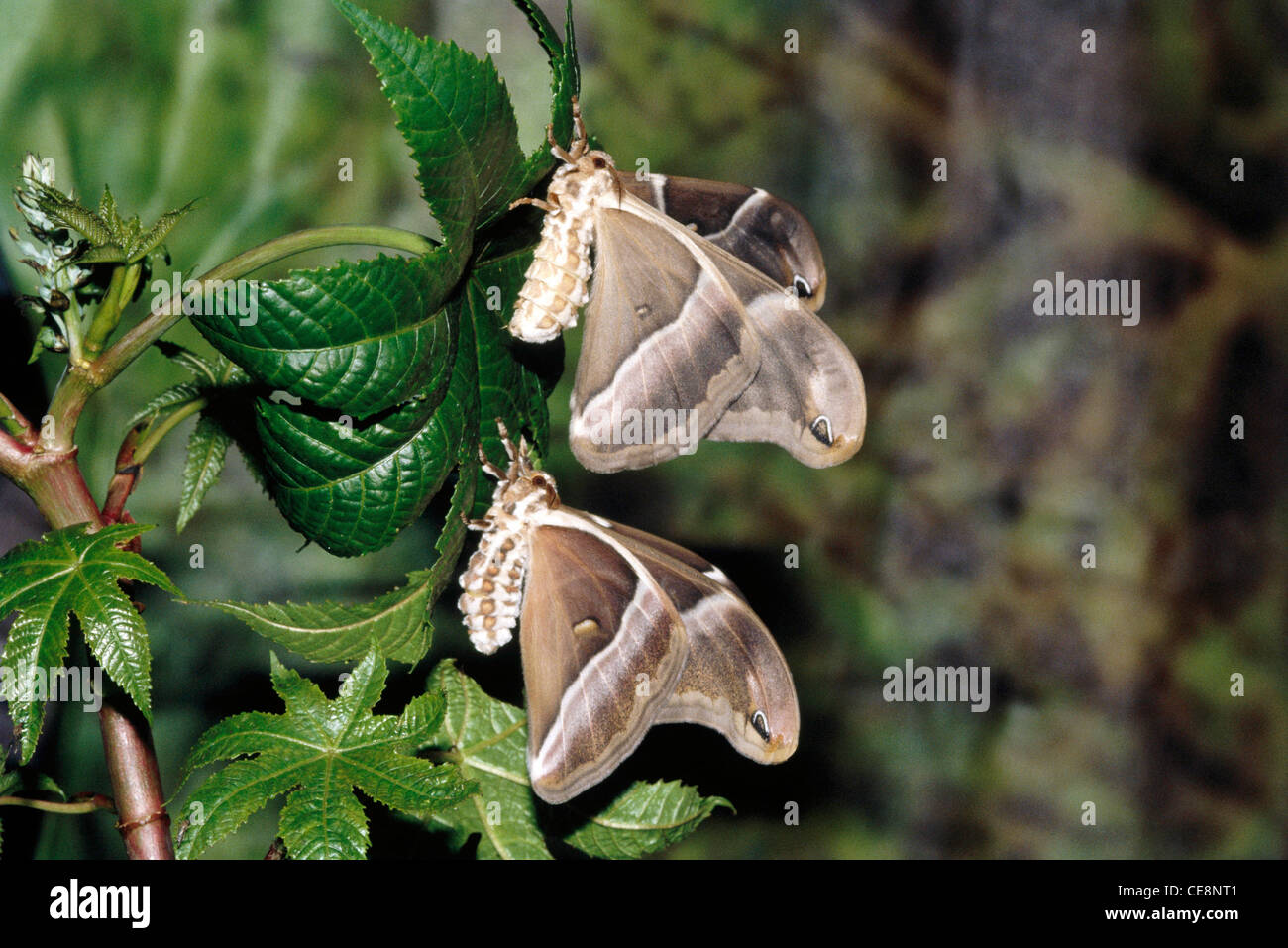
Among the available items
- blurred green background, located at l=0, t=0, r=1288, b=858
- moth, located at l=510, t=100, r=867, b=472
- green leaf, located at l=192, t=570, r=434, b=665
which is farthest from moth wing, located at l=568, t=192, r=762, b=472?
blurred green background, located at l=0, t=0, r=1288, b=858

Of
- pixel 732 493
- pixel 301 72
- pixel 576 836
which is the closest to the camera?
pixel 576 836

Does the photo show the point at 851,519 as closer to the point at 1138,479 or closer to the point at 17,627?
the point at 1138,479

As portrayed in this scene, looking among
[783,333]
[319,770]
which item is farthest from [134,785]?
[783,333]

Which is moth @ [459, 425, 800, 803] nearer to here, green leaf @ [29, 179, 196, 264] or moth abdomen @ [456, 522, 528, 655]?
moth abdomen @ [456, 522, 528, 655]

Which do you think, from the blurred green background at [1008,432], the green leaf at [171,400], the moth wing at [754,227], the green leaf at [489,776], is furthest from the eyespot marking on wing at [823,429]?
the blurred green background at [1008,432]

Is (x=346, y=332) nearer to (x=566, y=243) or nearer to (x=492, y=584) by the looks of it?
(x=566, y=243)

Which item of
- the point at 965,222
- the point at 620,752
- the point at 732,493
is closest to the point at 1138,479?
the point at 965,222

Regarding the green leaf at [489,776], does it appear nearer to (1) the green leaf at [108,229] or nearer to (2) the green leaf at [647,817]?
(2) the green leaf at [647,817]
